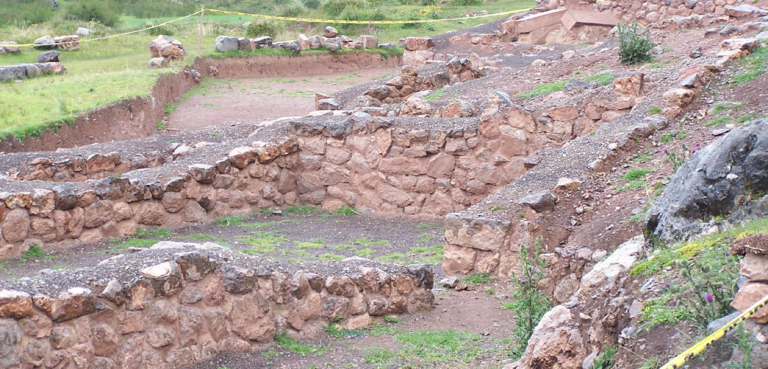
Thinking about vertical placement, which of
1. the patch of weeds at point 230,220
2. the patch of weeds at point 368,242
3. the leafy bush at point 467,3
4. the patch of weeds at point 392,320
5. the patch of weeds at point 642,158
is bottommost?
the patch of weeds at point 368,242

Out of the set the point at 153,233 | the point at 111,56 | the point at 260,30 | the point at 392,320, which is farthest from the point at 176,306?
the point at 260,30

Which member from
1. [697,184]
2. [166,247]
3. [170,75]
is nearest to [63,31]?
[170,75]

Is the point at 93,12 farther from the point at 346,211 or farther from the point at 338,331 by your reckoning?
the point at 338,331

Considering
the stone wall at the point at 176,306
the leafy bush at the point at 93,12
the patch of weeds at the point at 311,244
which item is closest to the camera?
the stone wall at the point at 176,306

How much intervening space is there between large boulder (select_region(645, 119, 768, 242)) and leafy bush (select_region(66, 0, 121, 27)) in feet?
92.3

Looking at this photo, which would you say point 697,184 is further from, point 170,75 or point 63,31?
point 63,31

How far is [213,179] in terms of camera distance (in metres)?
12.0

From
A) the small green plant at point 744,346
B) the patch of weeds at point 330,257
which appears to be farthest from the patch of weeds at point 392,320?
the small green plant at point 744,346

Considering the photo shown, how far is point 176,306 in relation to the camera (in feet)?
22.2

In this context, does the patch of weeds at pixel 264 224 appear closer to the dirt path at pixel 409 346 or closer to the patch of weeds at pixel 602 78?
the dirt path at pixel 409 346

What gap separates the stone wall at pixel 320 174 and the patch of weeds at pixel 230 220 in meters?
0.09

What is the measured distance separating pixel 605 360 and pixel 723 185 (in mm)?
1612

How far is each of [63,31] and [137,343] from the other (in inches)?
901

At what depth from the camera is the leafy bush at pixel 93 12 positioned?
3106cm
